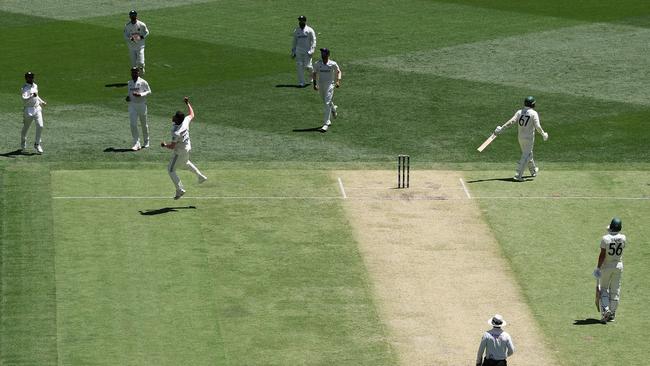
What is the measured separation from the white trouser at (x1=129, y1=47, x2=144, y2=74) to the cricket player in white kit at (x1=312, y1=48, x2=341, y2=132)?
834 centimetres

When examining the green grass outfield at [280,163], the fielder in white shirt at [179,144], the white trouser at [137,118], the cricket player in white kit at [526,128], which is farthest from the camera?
the white trouser at [137,118]

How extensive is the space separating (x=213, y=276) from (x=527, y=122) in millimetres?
10320

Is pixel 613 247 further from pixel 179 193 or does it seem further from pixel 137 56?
pixel 137 56

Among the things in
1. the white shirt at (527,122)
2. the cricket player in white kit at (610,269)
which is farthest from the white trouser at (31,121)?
the cricket player in white kit at (610,269)

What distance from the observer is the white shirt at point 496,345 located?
24.8m

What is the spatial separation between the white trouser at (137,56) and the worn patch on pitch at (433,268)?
1256 centimetres

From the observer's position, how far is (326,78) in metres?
42.2

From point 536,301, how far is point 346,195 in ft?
25.8

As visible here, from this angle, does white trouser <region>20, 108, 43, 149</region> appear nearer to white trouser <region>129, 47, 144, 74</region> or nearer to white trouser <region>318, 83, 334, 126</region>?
white trouser <region>318, 83, 334, 126</region>

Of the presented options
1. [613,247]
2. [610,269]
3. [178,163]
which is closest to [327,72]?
[178,163]

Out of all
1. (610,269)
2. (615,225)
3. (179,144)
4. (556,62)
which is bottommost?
(556,62)

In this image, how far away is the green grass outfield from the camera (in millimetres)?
28969

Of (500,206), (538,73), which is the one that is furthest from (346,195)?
(538,73)

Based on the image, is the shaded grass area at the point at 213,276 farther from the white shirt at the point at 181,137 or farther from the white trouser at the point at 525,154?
the white trouser at the point at 525,154
